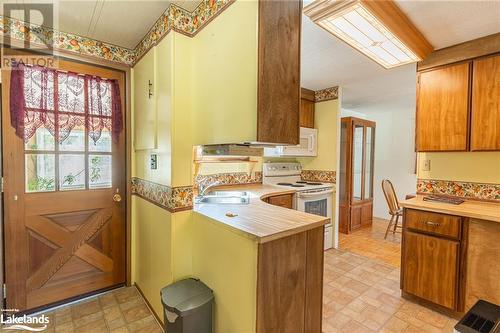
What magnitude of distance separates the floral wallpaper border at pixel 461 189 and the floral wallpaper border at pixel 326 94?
1634 mm

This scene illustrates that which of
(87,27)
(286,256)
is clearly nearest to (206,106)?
(286,256)

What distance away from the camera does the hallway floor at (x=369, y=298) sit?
1933 millimetres

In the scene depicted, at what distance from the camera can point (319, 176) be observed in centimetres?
384

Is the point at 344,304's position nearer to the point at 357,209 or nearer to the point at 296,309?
the point at 296,309

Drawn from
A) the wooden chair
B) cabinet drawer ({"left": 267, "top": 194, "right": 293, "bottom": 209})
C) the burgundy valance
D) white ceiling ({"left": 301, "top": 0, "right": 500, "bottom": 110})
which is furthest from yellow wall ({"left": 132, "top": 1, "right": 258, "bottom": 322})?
the wooden chair

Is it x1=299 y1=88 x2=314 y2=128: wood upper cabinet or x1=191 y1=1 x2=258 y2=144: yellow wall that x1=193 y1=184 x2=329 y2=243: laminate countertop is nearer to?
x1=191 y1=1 x2=258 y2=144: yellow wall

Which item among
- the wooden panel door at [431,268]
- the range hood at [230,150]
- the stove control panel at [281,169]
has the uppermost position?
the range hood at [230,150]

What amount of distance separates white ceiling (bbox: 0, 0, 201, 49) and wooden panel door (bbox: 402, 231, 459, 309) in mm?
2636

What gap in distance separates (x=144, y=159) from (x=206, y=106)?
0.95 meters

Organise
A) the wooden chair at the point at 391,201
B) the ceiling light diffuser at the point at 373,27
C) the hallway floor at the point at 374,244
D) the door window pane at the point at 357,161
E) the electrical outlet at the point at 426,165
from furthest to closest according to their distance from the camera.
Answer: the door window pane at the point at 357,161
the wooden chair at the point at 391,201
the hallway floor at the point at 374,244
the electrical outlet at the point at 426,165
the ceiling light diffuser at the point at 373,27

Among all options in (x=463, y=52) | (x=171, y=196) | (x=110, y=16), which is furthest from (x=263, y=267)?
(x=463, y=52)

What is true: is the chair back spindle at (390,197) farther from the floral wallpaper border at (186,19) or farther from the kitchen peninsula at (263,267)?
the floral wallpaper border at (186,19)

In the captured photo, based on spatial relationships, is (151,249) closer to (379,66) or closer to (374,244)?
(379,66)

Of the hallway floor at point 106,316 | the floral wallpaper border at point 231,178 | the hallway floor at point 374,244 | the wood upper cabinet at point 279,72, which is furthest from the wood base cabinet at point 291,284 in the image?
the hallway floor at point 374,244
